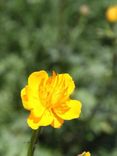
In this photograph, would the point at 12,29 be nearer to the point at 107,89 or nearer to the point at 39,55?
the point at 39,55

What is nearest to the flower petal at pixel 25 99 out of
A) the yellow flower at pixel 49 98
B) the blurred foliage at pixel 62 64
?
the yellow flower at pixel 49 98

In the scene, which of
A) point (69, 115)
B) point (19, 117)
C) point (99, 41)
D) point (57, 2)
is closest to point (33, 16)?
point (57, 2)

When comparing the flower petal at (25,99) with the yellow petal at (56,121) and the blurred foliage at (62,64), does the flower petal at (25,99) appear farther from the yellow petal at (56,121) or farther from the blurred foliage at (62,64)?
the blurred foliage at (62,64)

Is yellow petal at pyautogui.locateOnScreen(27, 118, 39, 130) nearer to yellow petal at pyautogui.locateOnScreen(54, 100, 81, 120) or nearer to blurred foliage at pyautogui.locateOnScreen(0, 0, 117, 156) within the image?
yellow petal at pyautogui.locateOnScreen(54, 100, 81, 120)

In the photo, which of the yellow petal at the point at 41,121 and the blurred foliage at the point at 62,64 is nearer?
the yellow petal at the point at 41,121

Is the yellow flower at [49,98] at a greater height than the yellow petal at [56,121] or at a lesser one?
greater

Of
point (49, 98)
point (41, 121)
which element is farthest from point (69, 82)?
point (41, 121)
